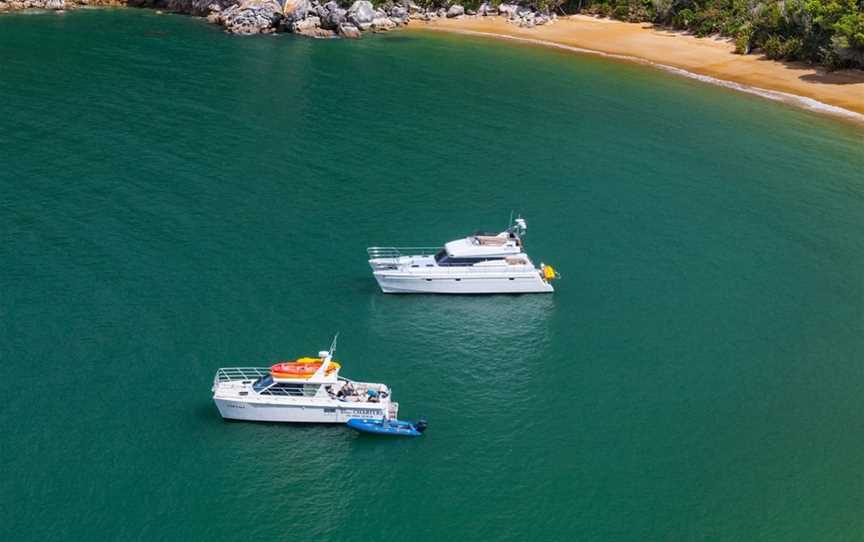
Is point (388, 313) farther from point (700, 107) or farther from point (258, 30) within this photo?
point (258, 30)

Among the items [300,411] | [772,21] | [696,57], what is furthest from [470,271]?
Answer: [772,21]

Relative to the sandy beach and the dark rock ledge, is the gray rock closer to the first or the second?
the dark rock ledge

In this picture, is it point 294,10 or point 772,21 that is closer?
point 772,21

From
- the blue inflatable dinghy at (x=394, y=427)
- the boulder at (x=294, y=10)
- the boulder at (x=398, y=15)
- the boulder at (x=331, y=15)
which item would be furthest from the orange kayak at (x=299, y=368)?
the boulder at (x=398, y=15)

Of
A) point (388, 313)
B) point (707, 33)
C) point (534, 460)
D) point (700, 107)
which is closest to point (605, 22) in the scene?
point (707, 33)

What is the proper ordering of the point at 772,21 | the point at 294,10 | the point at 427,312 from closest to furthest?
the point at 427,312, the point at 772,21, the point at 294,10

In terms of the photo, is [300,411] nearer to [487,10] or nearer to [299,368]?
[299,368]

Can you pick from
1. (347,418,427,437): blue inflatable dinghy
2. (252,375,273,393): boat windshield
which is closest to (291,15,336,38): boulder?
(252,375,273,393): boat windshield
